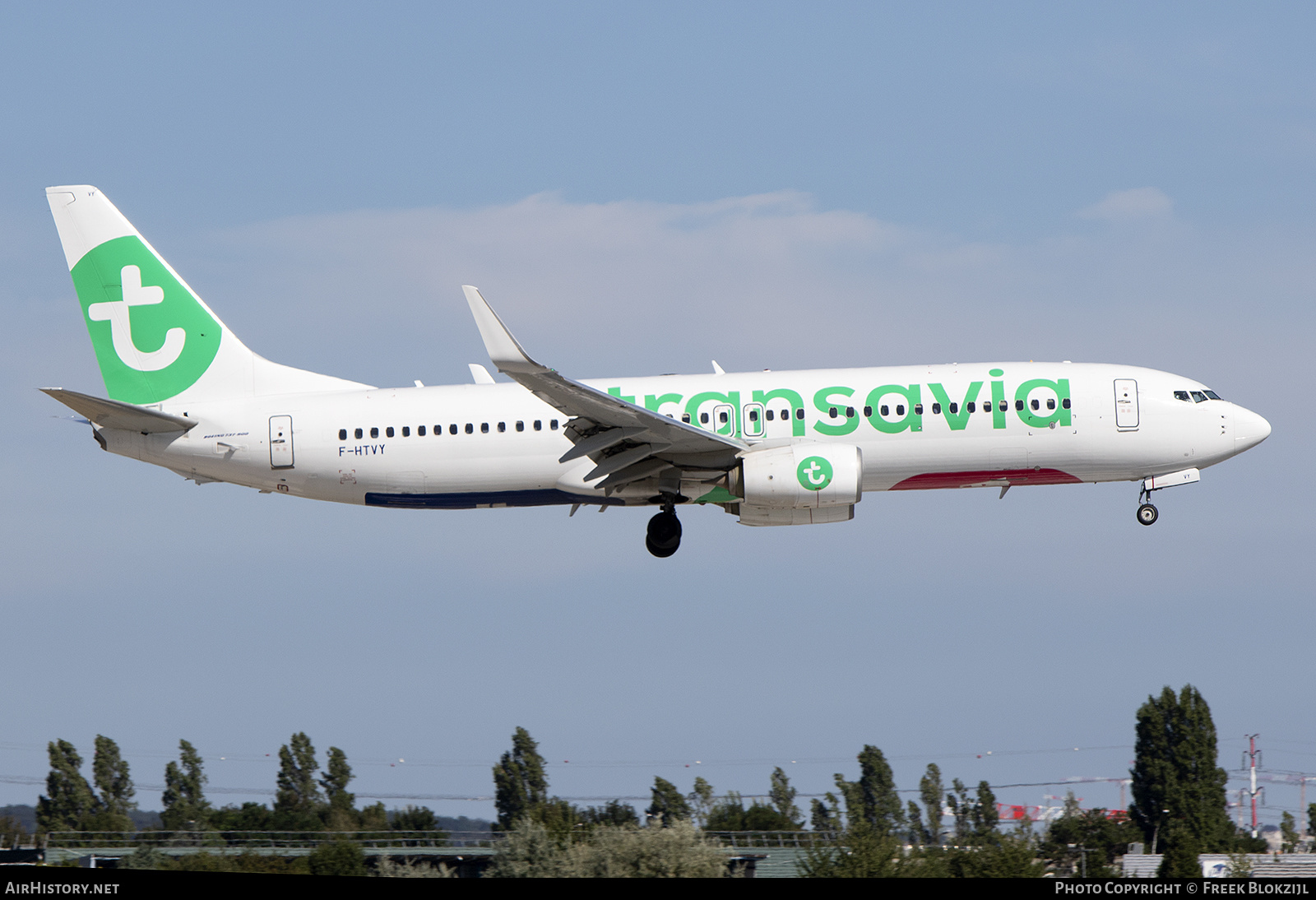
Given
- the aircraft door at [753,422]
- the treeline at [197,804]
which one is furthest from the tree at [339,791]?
the aircraft door at [753,422]

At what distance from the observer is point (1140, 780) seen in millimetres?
96438

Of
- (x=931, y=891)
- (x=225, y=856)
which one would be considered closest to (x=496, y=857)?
(x=225, y=856)

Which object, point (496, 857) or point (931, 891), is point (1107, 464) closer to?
point (931, 891)

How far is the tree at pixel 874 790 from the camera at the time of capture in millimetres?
107312

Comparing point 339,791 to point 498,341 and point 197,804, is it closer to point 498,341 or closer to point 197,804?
point 197,804

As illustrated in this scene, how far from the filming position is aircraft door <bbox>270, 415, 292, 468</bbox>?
118 ft

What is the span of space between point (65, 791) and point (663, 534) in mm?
80815

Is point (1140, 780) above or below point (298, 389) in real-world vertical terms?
below

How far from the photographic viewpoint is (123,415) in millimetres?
35250

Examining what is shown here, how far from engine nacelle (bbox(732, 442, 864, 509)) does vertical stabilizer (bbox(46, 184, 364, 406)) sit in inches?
453

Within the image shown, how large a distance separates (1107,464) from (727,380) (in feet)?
32.1

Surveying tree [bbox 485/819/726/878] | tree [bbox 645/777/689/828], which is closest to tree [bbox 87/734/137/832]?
tree [bbox 645/777/689/828]

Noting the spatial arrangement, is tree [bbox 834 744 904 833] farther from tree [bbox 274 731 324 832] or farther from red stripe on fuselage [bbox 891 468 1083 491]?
red stripe on fuselage [bbox 891 468 1083 491]

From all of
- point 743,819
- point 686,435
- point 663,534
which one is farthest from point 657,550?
point 743,819
